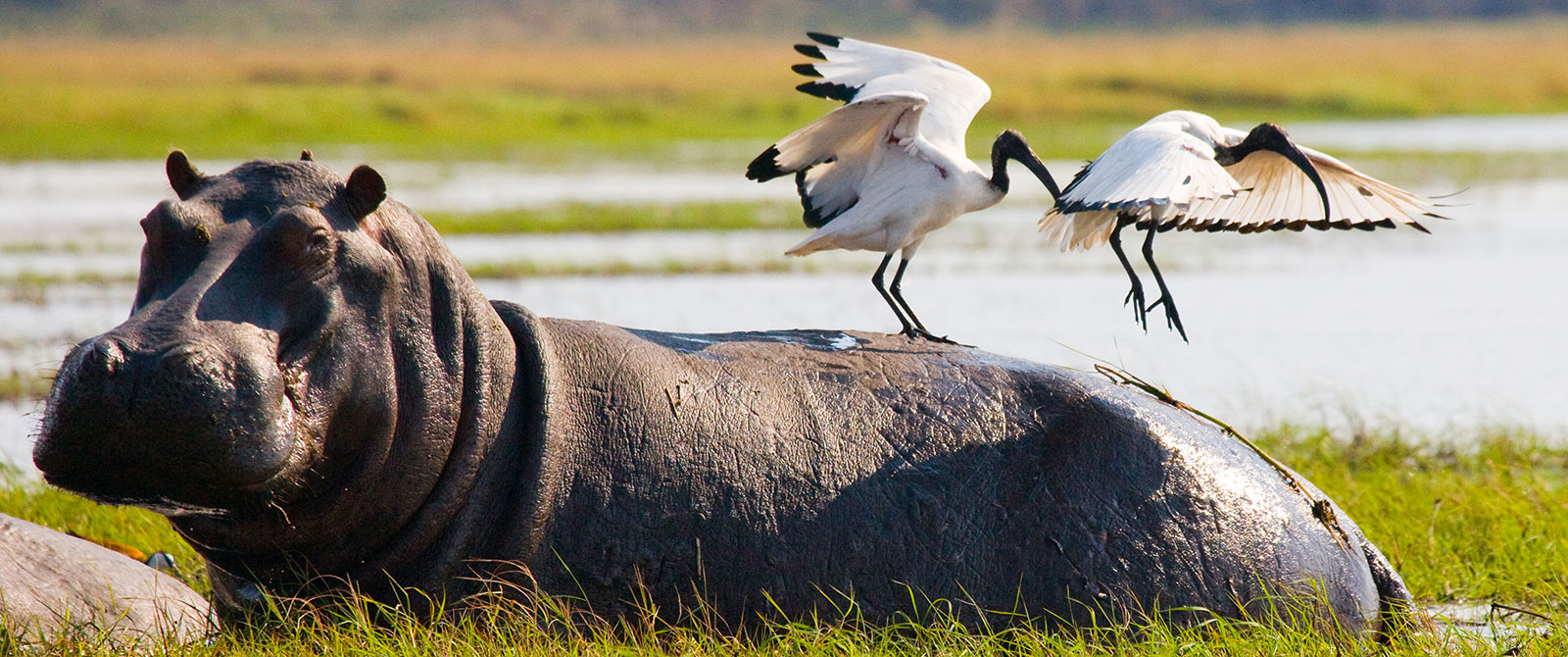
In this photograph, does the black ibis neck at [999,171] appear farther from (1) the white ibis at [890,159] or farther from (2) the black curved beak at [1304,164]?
(2) the black curved beak at [1304,164]

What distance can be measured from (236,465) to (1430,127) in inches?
1754

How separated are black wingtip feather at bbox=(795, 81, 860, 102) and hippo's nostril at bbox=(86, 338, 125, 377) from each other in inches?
88.3

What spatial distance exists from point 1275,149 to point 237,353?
7.70ft

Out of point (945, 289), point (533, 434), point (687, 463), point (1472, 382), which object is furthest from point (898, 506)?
point (945, 289)

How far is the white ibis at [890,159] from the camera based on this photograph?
4574 millimetres

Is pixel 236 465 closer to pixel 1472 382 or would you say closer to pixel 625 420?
pixel 625 420

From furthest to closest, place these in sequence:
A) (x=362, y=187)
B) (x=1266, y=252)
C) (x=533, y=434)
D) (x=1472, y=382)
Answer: (x=1266, y=252) → (x=1472, y=382) → (x=533, y=434) → (x=362, y=187)

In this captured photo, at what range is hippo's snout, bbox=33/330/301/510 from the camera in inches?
118

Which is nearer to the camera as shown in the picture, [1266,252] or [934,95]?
[934,95]

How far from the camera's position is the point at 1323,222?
4.18 metres

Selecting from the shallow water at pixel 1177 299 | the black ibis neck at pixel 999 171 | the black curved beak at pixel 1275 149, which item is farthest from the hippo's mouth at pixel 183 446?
the shallow water at pixel 1177 299

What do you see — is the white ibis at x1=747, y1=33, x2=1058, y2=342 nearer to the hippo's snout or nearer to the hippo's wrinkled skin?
the hippo's wrinkled skin

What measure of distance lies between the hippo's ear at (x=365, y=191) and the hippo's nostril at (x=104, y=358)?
59 centimetres

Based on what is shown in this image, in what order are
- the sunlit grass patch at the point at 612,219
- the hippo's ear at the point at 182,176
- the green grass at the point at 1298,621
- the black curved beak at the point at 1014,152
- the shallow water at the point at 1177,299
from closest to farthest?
1. the hippo's ear at the point at 182,176
2. the green grass at the point at 1298,621
3. the black curved beak at the point at 1014,152
4. the shallow water at the point at 1177,299
5. the sunlit grass patch at the point at 612,219
